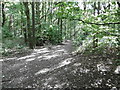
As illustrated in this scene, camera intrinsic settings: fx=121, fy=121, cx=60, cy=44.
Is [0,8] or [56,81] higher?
[0,8]

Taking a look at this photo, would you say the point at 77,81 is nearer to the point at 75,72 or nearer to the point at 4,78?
the point at 75,72

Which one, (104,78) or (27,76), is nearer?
(104,78)

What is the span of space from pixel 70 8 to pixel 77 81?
280 centimetres

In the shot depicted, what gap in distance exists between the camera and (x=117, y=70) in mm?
5539

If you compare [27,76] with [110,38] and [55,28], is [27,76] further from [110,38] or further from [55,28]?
[55,28]

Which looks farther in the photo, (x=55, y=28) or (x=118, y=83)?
(x=55, y=28)

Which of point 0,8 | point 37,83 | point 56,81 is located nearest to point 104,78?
point 56,81

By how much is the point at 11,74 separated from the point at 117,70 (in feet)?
16.3

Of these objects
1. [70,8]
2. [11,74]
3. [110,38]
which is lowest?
[11,74]

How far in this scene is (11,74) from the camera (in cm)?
577

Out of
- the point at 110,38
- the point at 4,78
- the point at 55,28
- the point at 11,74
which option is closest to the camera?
the point at 110,38

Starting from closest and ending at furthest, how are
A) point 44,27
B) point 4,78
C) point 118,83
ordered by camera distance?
point 118,83 < point 4,78 < point 44,27

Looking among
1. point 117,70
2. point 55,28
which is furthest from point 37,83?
point 55,28

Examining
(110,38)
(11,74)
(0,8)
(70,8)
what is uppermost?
(0,8)
